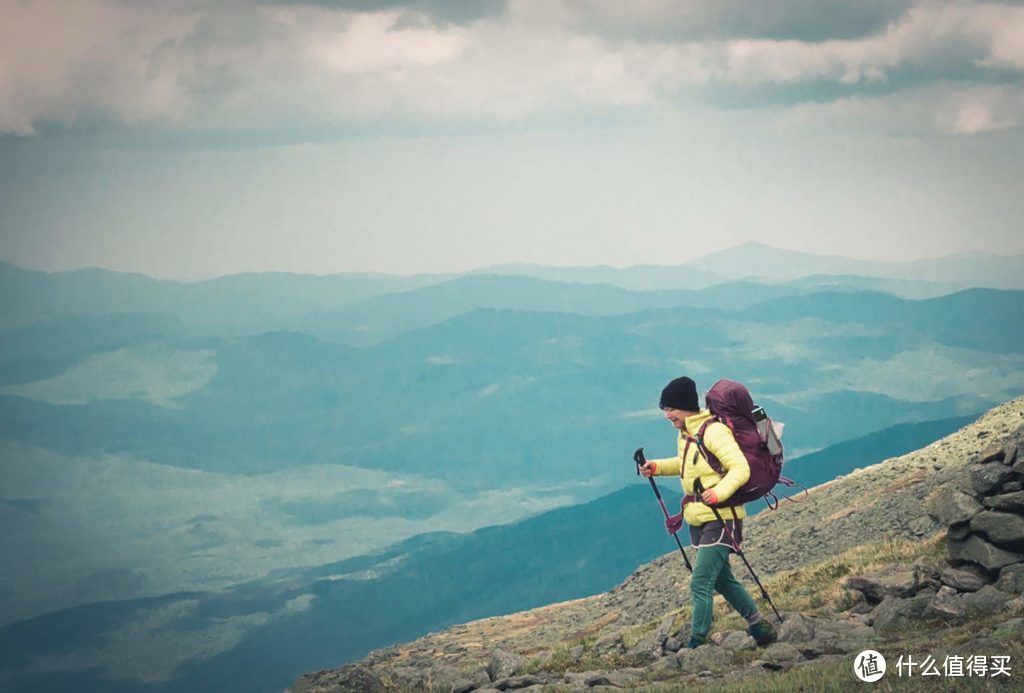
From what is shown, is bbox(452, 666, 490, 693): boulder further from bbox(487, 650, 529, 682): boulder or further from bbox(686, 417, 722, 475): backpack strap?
bbox(686, 417, 722, 475): backpack strap

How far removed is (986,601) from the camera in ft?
50.4

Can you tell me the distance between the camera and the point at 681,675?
49.9 ft

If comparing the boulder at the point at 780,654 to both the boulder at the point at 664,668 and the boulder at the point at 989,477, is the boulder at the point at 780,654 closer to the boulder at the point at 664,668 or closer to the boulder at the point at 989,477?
the boulder at the point at 664,668

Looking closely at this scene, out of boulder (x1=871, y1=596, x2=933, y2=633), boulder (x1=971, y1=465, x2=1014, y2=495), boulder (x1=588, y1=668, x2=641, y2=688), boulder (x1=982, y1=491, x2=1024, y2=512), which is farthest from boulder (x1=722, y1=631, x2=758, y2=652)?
boulder (x1=971, y1=465, x2=1014, y2=495)

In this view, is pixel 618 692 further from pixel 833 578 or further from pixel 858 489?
pixel 858 489

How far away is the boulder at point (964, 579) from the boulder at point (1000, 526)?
2.01 ft

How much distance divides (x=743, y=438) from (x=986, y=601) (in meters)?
4.45

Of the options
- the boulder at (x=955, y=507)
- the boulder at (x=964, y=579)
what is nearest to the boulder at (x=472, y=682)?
the boulder at (x=964, y=579)

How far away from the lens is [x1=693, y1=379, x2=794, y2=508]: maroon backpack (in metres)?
14.9

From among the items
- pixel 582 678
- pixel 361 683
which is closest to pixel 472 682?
pixel 582 678

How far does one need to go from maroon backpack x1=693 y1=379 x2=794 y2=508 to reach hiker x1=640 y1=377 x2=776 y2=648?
13cm

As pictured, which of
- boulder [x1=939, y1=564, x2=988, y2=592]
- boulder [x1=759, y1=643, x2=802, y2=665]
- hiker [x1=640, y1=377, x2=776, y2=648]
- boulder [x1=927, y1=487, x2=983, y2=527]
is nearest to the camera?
hiker [x1=640, y1=377, x2=776, y2=648]

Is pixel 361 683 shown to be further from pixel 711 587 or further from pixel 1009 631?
pixel 1009 631

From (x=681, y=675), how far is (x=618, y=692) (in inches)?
56.5
